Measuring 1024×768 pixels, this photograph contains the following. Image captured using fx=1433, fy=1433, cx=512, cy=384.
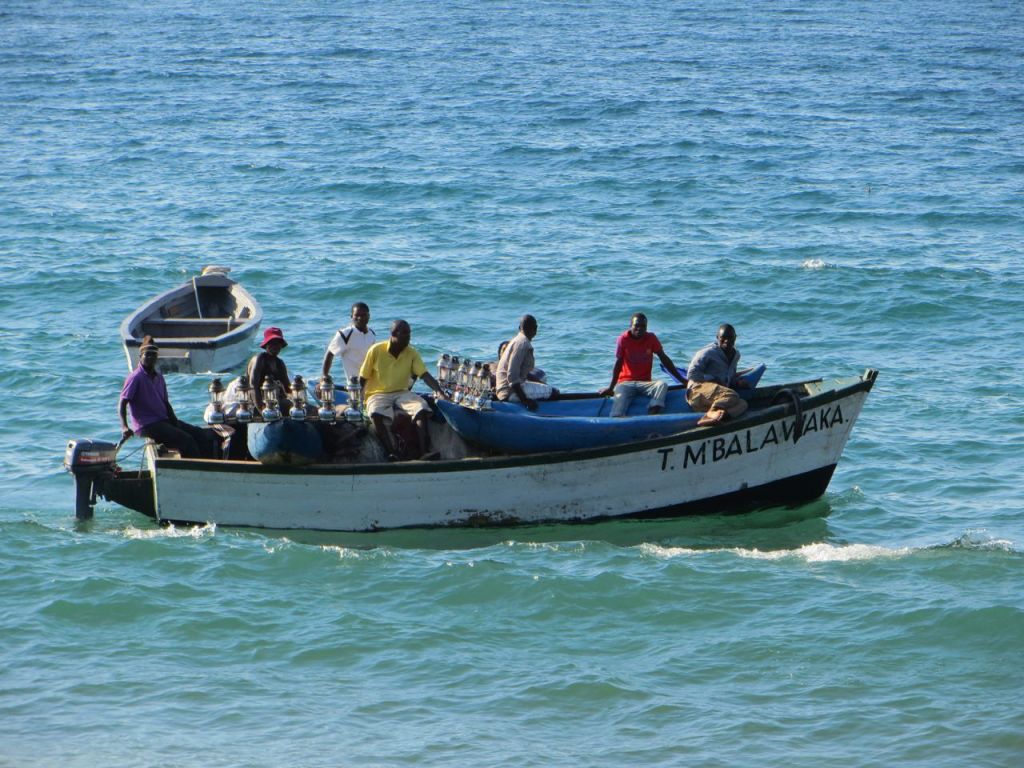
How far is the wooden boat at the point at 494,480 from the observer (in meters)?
13.3

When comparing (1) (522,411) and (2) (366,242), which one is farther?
(2) (366,242)

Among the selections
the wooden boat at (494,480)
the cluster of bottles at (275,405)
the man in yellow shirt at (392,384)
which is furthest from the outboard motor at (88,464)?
the man in yellow shirt at (392,384)

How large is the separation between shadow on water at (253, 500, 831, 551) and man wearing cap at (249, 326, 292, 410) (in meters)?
1.29

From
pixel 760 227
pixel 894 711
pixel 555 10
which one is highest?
pixel 555 10

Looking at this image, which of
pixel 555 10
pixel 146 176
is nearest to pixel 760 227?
pixel 146 176

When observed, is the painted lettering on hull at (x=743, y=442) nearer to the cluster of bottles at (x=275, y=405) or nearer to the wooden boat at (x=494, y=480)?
the wooden boat at (x=494, y=480)

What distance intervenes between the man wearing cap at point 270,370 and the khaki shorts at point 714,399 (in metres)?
3.88

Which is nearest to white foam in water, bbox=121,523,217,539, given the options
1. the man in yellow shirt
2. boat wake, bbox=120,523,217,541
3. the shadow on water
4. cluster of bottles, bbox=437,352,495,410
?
boat wake, bbox=120,523,217,541

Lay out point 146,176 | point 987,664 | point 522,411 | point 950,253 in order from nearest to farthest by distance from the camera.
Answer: point 987,664
point 522,411
point 950,253
point 146,176

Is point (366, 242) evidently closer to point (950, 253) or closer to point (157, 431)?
point (950, 253)

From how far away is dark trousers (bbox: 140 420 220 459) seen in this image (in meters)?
13.7

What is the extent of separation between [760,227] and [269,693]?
1972 centimetres

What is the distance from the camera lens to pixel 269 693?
11.0 meters

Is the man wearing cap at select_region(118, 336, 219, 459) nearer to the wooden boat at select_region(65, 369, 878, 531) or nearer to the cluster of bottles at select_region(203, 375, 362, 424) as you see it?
the wooden boat at select_region(65, 369, 878, 531)
